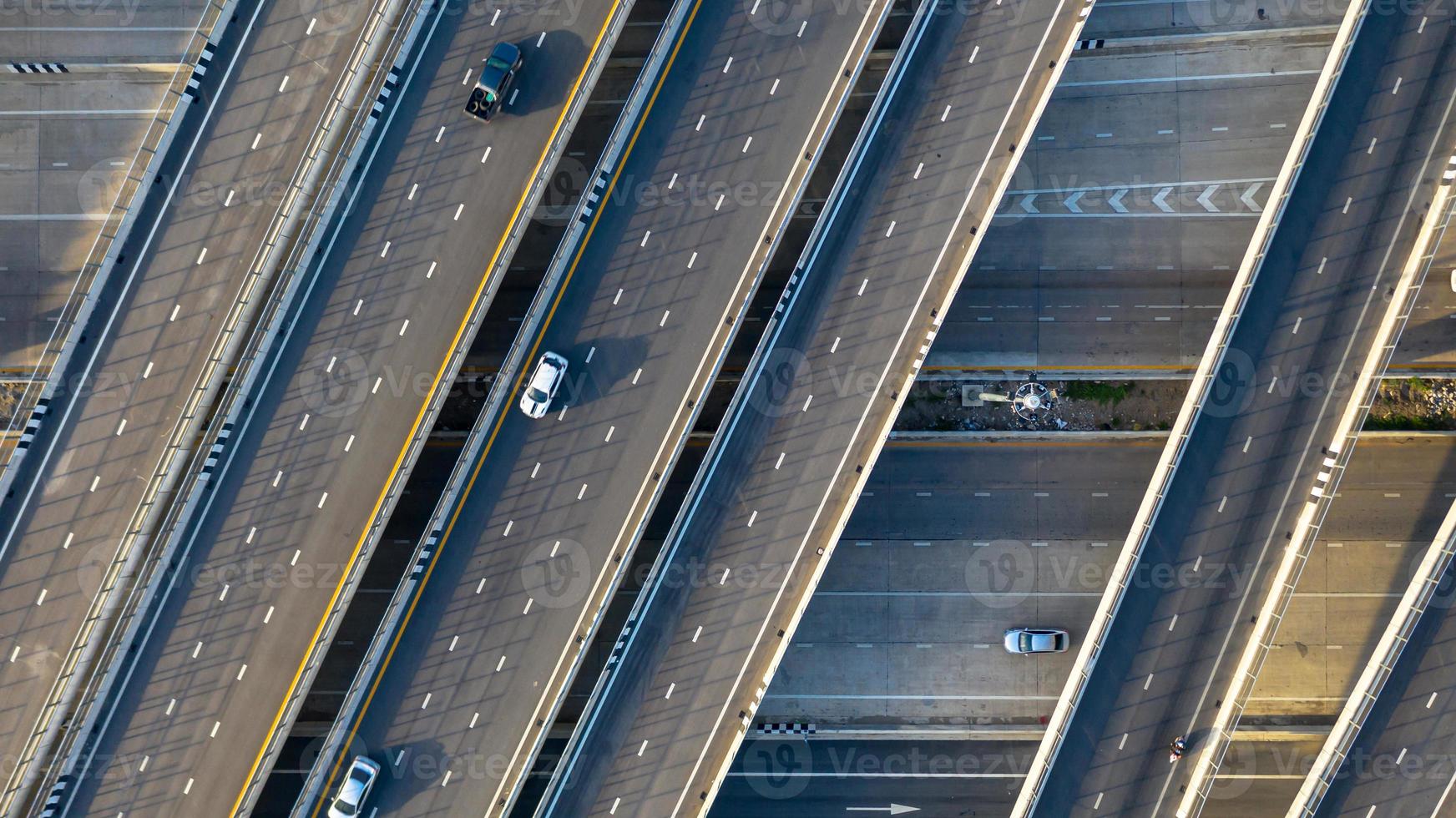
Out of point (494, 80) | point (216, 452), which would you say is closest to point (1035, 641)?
point (494, 80)

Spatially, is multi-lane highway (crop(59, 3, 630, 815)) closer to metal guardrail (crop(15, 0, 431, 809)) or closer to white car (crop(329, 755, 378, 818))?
metal guardrail (crop(15, 0, 431, 809))

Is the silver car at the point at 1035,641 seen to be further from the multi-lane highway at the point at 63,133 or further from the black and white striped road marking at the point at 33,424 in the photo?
the multi-lane highway at the point at 63,133

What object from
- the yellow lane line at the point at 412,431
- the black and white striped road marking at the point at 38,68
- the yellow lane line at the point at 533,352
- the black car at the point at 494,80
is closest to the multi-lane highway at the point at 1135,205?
the yellow lane line at the point at 533,352

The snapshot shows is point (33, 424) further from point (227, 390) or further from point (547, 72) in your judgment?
point (547, 72)

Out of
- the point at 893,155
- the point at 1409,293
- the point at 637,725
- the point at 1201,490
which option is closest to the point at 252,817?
the point at 637,725

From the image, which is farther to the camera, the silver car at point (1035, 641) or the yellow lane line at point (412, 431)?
the silver car at point (1035, 641)

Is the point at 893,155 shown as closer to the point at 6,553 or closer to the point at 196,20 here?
the point at 196,20

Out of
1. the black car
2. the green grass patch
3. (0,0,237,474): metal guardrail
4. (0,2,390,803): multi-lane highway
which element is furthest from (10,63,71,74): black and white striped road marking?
the green grass patch
